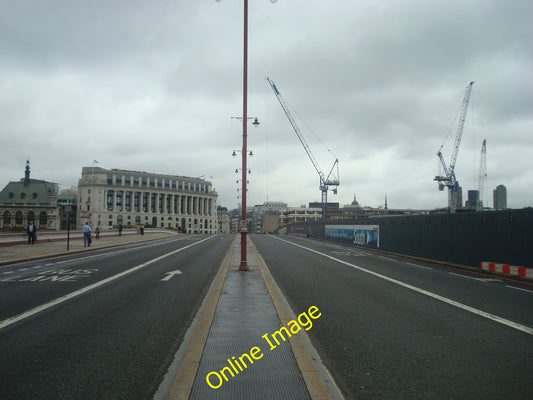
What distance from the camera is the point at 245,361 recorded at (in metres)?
5.62

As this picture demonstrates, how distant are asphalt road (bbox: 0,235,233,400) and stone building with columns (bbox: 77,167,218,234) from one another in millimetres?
135123

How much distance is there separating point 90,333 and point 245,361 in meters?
3.05

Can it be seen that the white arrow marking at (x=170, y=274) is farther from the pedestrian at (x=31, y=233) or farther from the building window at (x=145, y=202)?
the building window at (x=145, y=202)

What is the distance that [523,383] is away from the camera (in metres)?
4.94

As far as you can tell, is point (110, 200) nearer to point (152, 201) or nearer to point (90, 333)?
point (152, 201)

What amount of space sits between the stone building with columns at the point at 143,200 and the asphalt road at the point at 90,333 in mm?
135123

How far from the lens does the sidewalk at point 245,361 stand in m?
4.59

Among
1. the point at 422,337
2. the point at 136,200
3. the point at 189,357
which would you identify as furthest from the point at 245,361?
the point at 136,200

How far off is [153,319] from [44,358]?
2.55 metres

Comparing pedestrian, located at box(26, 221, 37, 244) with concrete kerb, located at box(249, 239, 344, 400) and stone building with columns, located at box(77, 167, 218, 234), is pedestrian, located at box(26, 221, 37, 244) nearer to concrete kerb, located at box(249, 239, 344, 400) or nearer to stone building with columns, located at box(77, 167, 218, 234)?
concrete kerb, located at box(249, 239, 344, 400)

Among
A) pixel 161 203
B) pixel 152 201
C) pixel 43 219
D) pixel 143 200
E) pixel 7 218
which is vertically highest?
pixel 143 200

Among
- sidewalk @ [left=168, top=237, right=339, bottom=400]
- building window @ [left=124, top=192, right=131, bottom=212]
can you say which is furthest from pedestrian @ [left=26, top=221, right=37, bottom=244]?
building window @ [left=124, top=192, right=131, bottom=212]

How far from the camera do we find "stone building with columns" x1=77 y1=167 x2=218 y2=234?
506ft

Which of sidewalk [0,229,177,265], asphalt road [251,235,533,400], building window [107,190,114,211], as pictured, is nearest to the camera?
asphalt road [251,235,533,400]
